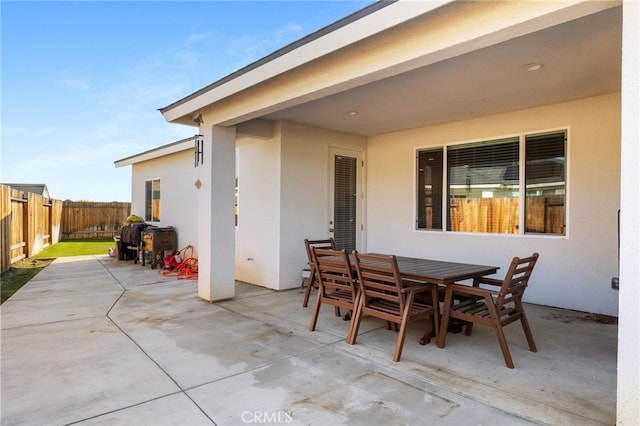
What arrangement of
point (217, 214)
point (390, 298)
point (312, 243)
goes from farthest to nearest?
point (217, 214) < point (312, 243) < point (390, 298)

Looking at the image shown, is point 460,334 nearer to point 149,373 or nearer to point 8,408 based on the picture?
point 149,373

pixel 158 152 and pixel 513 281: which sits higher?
pixel 158 152

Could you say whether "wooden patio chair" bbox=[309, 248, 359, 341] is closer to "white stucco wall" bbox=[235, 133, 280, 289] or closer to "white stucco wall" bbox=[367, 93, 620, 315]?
"white stucco wall" bbox=[235, 133, 280, 289]

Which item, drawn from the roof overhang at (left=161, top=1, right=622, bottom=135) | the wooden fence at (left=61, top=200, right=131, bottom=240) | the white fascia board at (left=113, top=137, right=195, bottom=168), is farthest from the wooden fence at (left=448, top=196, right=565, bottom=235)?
the wooden fence at (left=61, top=200, right=131, bottom=240)

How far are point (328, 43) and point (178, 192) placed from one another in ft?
24.0

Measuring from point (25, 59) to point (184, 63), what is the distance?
3881 mm

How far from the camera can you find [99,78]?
1125 centimetres

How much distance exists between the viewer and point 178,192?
9.34 metres

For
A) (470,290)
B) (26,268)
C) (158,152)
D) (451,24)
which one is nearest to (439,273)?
(470,290)

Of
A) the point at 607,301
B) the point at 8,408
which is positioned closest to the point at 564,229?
the point at 607,301

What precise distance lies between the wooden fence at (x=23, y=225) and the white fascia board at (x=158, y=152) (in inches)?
103

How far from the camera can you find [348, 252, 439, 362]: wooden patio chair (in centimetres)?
321

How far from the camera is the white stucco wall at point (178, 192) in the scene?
8.81 m

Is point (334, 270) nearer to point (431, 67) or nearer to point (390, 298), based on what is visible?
point (390, 298)
